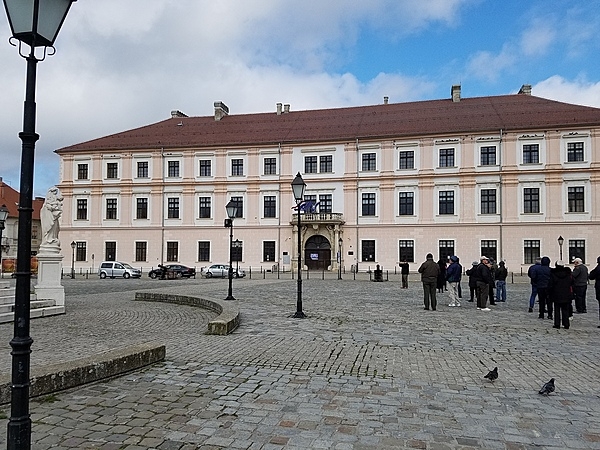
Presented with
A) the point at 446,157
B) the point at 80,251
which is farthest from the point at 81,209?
the point at 446,157

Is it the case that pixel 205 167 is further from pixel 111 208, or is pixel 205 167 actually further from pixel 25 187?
pixel 25 187

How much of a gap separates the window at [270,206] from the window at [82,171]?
66.7ft

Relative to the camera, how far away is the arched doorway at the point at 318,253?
4916 cm

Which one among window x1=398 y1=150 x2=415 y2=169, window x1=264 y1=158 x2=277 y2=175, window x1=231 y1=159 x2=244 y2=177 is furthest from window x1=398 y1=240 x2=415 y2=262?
window x1=231 y1=159 x2=244 y2=177

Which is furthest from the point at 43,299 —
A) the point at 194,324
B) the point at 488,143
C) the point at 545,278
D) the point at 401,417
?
the point at 488,143

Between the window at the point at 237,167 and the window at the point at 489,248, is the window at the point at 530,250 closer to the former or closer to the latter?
the window at the point at 489,248

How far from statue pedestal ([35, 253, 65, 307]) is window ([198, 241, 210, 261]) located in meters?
36.9

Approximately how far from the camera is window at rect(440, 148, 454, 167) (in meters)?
46.5

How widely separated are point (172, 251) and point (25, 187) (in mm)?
49507

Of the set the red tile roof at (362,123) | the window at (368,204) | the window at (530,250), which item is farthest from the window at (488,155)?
the window at (368,204)

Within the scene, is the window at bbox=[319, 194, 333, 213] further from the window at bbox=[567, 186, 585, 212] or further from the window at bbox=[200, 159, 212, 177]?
the window at bbox=[567, 186, 585, 212]

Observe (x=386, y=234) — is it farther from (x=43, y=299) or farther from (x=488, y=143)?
(x=43, y=299)

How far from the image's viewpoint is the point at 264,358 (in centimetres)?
791

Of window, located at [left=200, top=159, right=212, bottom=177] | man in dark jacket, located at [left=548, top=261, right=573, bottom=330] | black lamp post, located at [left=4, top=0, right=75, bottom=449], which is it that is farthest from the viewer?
window, located at [left=200, top=159, right=212, bottom=177]
